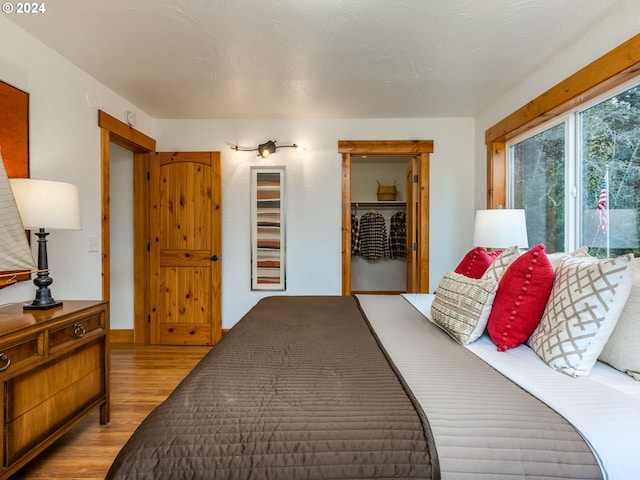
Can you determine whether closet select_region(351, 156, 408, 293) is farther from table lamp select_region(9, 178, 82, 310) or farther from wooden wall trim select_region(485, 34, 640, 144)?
table lamp select_region(9, 178, 82, 310)

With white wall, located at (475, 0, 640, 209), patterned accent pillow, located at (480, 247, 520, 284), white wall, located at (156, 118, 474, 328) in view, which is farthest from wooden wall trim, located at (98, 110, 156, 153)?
white wall, located at (475, 0, 640, 209)

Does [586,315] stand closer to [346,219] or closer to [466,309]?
[466,309]

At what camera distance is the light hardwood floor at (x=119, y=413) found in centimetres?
162

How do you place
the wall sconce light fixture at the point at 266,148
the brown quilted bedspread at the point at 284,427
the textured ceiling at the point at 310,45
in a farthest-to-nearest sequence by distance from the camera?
the wall sconce light fixture at the point at 266,148
the textured ceiling at the point at 310,45
the brown quilted bedspread at the point at 284,427

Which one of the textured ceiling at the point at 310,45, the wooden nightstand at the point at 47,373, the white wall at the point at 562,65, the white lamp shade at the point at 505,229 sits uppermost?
the textured ceiling at the point at 310,45

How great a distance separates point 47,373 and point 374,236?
451 centimetres

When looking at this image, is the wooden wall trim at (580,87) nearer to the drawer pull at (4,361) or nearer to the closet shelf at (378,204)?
the closet shelf at (378,204)

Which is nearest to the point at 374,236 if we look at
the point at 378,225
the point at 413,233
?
the point at 378,225

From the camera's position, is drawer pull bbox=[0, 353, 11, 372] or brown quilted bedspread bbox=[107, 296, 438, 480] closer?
brown quilted bedspread bbox=[107, 296, 438, 480]

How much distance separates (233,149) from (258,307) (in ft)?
7.03

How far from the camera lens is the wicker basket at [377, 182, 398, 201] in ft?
17.7

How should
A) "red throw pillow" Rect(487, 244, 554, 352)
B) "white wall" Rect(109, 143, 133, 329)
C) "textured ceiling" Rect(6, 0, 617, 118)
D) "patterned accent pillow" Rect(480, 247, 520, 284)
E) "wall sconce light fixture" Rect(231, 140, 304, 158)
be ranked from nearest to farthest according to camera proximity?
1. "red throw pillow" Rect(487, 244, 554, 352)
2. "patterned accent pillow" Rect(480, 247, 520, 284)
3. "textured ceiling" Rect(6, 0, 617, 118)
4. "wall sconce light fixture" Rect(231, 140, 304, 158)
5. "white wall" Rect(109, 143, 133, 329)

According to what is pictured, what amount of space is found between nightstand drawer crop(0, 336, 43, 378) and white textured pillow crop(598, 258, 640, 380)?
225cm

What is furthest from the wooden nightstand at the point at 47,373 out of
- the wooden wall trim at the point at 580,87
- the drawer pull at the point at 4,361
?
the wooden wall trim at the point at 580,87
